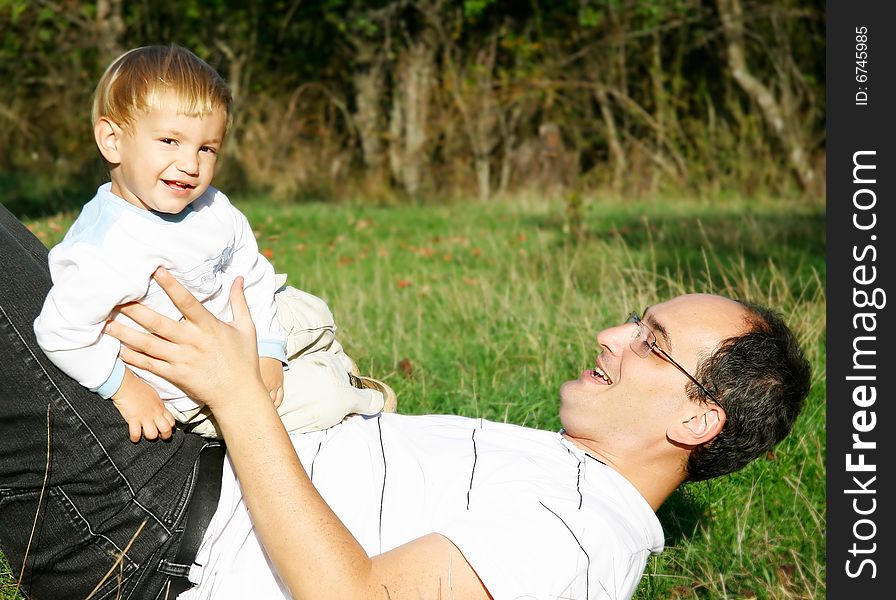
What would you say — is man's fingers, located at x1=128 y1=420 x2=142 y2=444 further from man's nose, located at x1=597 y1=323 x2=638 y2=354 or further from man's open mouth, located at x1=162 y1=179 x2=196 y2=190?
man's nose, located at x1=597 y1=323 x2=638 y2=354

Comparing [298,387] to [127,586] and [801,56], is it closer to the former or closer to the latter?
[127,586]

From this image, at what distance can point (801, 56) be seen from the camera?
15.6 m

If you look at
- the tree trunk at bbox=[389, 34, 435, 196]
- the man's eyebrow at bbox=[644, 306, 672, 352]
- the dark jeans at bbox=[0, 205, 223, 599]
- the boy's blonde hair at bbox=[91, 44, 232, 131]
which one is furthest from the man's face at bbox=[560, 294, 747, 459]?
the tree trunk at bbox=[389, 34, 435, 196]

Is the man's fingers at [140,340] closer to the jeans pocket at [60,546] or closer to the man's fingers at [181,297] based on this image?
the man's fingers at [181,297]

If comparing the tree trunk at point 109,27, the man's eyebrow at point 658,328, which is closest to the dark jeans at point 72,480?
the man's eyebrow at point 658,328

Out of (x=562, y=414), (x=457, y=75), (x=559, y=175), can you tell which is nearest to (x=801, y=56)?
(x=559, y=175)

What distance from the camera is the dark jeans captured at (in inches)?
86.0

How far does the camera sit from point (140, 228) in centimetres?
217

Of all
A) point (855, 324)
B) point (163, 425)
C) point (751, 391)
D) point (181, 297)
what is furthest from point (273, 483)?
point (855, 324)

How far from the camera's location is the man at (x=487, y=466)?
2.03m

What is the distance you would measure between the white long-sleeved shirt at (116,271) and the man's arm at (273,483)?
48 mm

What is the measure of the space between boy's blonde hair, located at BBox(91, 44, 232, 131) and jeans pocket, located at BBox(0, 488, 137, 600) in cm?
89

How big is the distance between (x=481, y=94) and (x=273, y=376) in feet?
42.8

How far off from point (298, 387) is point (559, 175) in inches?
507
